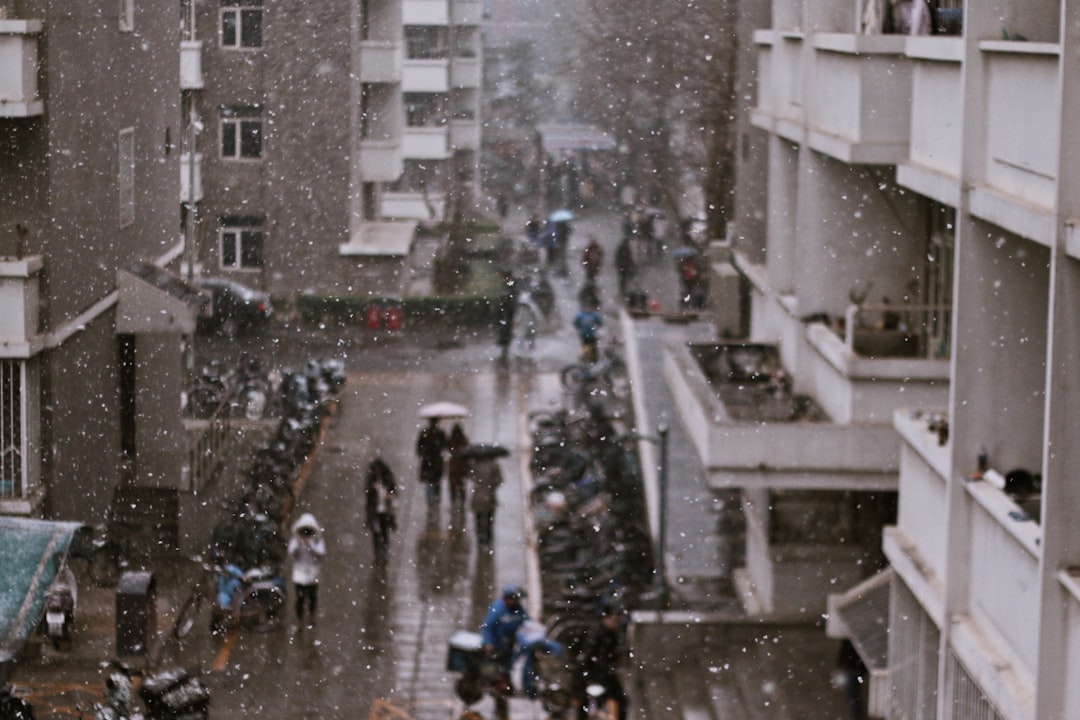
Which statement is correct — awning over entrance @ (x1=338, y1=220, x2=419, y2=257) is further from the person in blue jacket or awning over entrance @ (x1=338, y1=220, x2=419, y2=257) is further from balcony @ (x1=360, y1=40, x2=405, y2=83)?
the person in blue jacket

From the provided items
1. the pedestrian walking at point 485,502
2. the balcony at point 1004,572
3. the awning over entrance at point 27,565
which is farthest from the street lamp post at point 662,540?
the balcony at point 1004,572

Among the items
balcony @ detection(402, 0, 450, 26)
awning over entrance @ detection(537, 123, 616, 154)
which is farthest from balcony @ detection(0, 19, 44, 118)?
awning over entrance @ detection(537, 123, 616, 154)

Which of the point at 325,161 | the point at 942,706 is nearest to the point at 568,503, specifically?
the point at 942,706

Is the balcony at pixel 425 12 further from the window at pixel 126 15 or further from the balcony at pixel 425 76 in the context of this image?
the window at pixel 126 15

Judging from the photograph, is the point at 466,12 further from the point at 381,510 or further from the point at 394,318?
the point at 381,510

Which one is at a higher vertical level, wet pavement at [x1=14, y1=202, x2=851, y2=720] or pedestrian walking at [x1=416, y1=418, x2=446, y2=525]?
pedestrian walking at [x1=416, y1=418, x2=446, y2=525]

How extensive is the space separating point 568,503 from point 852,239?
165 inches

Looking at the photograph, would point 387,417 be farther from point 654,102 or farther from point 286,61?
point 654,102

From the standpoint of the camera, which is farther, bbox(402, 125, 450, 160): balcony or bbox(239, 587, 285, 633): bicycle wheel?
bbox(402, 125, 450, 160): balcony

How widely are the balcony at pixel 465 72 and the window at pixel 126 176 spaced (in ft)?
57.9

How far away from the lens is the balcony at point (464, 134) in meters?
30.0

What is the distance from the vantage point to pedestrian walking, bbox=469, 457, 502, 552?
38.6 feet

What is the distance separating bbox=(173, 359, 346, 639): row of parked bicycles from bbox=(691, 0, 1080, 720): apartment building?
2.55m

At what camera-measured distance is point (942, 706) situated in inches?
213
